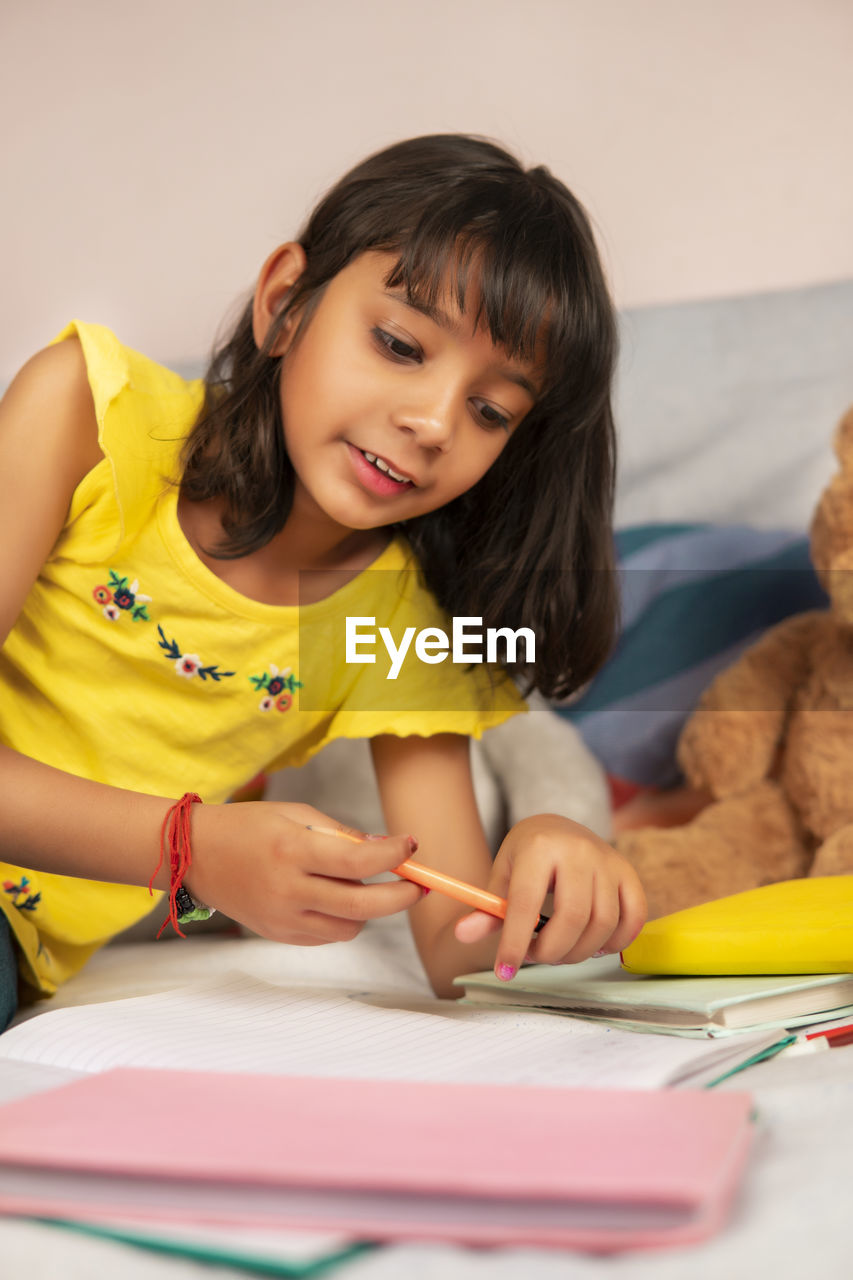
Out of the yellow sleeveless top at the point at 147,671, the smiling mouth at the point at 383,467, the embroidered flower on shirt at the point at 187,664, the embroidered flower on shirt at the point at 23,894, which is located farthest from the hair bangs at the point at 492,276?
the embroidered flower on shirt at the point at 23,894

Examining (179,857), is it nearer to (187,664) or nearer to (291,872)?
(291,872)

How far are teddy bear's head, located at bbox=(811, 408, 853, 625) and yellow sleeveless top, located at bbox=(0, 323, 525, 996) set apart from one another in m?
0.31

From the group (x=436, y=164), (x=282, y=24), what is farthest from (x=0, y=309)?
(x=436, y=164)

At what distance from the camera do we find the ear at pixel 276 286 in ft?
2.81

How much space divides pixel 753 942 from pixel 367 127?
3.73 ft

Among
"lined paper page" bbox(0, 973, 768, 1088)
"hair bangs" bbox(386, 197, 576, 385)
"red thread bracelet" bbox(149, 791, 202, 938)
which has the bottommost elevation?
"lined paper page" bbox(0, 973, 768, 1088)

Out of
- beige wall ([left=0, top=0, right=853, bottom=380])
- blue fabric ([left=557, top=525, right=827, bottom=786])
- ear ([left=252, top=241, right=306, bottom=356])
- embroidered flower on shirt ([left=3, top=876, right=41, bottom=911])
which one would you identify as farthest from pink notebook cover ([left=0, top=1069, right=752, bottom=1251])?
beige wall ([left=0, top=0, right=853, bottom=380])

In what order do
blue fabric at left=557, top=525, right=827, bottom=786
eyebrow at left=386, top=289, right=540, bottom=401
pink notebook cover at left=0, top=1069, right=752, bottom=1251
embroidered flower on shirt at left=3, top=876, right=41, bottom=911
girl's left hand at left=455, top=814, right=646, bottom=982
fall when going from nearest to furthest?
pink notebook cover at left=0, top=1069, right=752, bottom=1251 → girl's left hand at left=455, top=814, right=646, bottom=982 → eyebrow at left=386, top=289, right=540, bottom=401 → embroidered flower on shirt at left=3, top=876, right=41, bottom=911 → blue fabric at left=557, top=525, right=827, bottom=786

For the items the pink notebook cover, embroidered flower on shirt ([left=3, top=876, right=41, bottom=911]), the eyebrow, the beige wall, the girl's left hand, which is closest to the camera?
the pink notebook cover

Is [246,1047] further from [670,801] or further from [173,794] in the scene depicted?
[670,801]

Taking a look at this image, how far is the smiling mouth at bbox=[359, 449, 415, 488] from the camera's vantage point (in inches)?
31.4

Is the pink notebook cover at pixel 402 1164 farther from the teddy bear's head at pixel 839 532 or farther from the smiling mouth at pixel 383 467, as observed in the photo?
the teddy bear's head at pixel 839 532

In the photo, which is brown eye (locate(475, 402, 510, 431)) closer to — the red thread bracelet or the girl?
the girl

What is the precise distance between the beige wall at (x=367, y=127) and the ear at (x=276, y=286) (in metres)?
0.54
